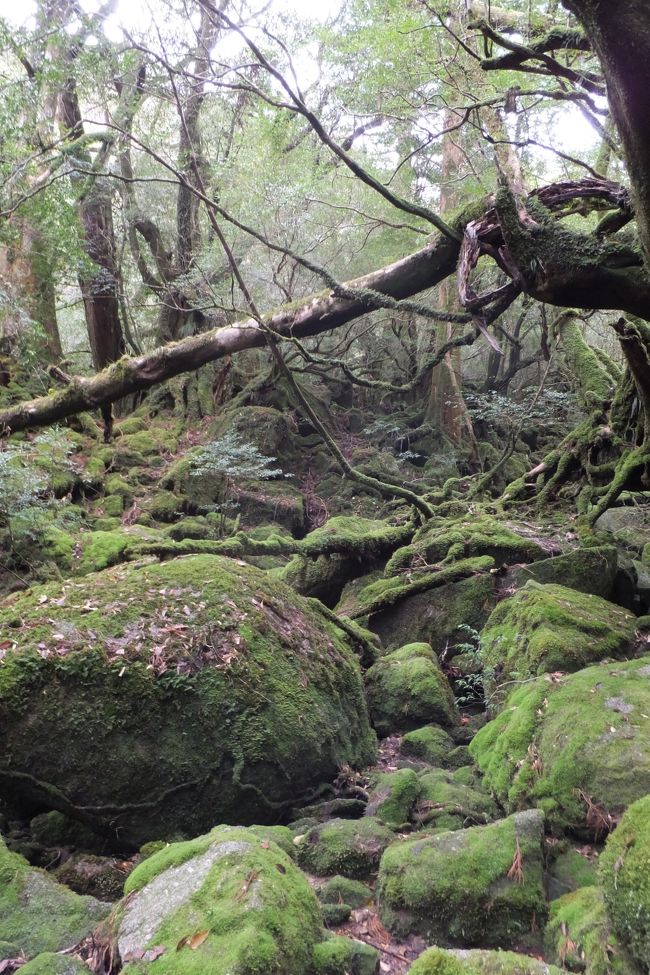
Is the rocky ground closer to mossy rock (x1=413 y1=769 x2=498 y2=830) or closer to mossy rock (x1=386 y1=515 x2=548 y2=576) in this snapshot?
mossy rock (x1=413 y1=769 x2=498 y2=830)

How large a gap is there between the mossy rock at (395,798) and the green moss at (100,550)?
5272mm

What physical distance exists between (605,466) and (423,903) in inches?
236

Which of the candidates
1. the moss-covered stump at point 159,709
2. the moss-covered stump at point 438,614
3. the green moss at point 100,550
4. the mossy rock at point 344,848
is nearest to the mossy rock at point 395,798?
the mossy rock at point 344,848

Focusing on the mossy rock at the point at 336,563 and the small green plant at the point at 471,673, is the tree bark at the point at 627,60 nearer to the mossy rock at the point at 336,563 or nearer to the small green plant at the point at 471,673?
the small green plant at the point at 471,673

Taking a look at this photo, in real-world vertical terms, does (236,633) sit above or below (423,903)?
above

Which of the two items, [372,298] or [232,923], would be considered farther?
[372,298]

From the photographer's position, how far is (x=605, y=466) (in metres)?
7.56

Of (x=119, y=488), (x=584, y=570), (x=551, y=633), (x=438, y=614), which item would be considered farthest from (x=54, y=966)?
(x=119, y=488)

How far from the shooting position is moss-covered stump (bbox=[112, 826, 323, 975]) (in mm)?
2189

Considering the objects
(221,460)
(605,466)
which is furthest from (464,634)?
(221,460)

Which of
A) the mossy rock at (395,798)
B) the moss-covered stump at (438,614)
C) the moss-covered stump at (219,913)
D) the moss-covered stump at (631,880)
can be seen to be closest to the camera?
the moss-covered stump at (631,880)

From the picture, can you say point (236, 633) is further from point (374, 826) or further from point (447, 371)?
point (447, 371)

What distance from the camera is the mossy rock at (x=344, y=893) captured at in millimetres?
3092

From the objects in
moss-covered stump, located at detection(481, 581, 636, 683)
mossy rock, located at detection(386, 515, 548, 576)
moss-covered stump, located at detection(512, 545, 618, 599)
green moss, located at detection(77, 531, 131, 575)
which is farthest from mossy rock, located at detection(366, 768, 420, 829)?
green moss, located at detection(77, 531, 131, 575)
